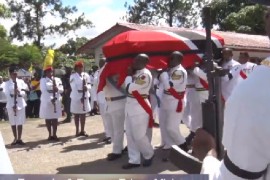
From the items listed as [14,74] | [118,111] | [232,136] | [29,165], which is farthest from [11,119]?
[232,136]

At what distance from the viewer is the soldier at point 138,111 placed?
6250 millimetres

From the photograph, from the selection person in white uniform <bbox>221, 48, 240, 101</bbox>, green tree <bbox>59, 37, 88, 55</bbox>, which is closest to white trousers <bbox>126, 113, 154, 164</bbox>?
person in white uniform <bbox>221, 48, 240, 101</bbox>

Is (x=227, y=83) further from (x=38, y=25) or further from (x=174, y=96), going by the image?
(x=38, y=25)

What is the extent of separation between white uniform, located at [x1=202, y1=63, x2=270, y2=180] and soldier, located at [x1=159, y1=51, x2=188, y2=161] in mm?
5457

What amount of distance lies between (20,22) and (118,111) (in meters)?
37.1

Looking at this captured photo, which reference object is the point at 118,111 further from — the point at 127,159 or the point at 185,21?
the point at 185,21

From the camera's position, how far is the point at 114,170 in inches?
261

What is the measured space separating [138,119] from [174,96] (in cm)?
82

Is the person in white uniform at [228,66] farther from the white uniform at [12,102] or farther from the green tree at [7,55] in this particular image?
the green tree at [7,55]

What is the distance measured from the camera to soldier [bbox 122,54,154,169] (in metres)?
6.25

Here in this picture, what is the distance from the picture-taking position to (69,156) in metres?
7.88

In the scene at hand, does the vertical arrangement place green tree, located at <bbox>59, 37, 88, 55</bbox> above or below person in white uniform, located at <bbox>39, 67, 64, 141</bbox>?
above

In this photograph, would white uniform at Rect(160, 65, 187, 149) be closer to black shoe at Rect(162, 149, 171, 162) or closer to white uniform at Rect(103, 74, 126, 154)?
black shoe at Rect(162, 149, 171, 162)

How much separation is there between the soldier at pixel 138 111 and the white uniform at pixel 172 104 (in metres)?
0.56
